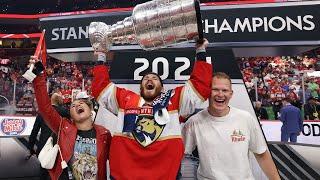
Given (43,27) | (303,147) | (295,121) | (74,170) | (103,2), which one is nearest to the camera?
(74,170)

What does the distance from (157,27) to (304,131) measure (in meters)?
7.36

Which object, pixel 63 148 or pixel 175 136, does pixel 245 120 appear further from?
pixel 63 148

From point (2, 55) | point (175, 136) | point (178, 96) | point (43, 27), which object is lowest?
point (175, 136)

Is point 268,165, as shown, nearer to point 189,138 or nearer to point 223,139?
point 223,139

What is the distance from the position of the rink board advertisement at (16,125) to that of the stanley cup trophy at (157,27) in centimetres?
765

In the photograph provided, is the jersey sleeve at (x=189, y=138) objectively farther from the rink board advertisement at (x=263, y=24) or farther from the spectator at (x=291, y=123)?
the spectator at (x=291, y=123)

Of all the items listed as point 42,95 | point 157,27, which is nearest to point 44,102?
point 42,95

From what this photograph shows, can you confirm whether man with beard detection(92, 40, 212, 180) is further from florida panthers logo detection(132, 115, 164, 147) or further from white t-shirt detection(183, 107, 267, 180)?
white t-shirt detection(183, 107, 267, 180)

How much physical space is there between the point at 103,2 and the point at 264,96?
655 inches

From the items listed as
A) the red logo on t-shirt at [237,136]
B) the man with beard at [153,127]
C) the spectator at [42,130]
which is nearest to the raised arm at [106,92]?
the man with beard at [153,127]

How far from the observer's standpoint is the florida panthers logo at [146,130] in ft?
7.86

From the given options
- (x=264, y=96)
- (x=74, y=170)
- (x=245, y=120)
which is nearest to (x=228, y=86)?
(x=245, y=120)

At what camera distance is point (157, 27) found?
2607mm

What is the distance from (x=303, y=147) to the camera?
11.7 feet
